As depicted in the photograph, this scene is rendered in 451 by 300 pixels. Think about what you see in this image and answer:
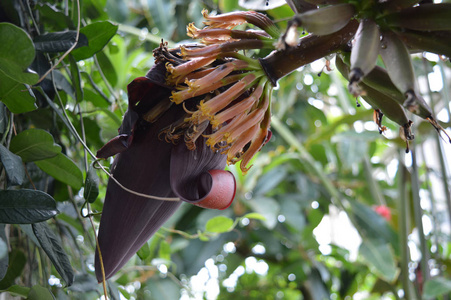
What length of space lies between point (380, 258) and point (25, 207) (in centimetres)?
91

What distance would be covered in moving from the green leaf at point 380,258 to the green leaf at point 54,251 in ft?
2.73

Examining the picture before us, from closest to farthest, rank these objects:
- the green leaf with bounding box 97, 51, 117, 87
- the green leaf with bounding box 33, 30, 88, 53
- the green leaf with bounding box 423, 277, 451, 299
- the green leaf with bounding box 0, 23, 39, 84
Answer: the green leaf with bounding box 0, 23, 39, 84, the green leaf with bounding box 33, 30, 88, 53, the green leaf with bounding box 97, 51, 117, 87, the green leaf with bounding box 423, 277, 451, 299

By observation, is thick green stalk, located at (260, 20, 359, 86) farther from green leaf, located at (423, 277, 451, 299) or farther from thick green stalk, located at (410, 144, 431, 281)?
green leaf, located at (423, 277, 451, 299)

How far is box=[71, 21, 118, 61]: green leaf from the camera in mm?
473

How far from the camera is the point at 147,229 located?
374 millimetres

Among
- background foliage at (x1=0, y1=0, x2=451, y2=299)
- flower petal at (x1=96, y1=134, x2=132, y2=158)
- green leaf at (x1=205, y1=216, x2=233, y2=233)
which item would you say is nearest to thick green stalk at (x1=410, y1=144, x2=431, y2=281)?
background foliage at (x1=0, y1=0, x2=451, y2=299)

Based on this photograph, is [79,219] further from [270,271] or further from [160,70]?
[270,271]

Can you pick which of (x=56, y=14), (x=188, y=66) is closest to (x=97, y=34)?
(x=56, y=14)

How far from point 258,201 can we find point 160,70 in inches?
A: 32.9

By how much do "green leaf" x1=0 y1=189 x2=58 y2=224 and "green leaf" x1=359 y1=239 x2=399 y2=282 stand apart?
0.87m

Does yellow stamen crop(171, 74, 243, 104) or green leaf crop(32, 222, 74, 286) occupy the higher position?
yellow stamen crop(171, 74, 243, 104)

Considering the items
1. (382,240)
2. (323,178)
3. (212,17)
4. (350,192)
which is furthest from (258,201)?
(212,17)

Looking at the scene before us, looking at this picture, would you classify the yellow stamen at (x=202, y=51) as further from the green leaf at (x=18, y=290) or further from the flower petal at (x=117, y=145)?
the green leaf at (x=18, y=290)

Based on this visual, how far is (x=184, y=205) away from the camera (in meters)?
1.12
